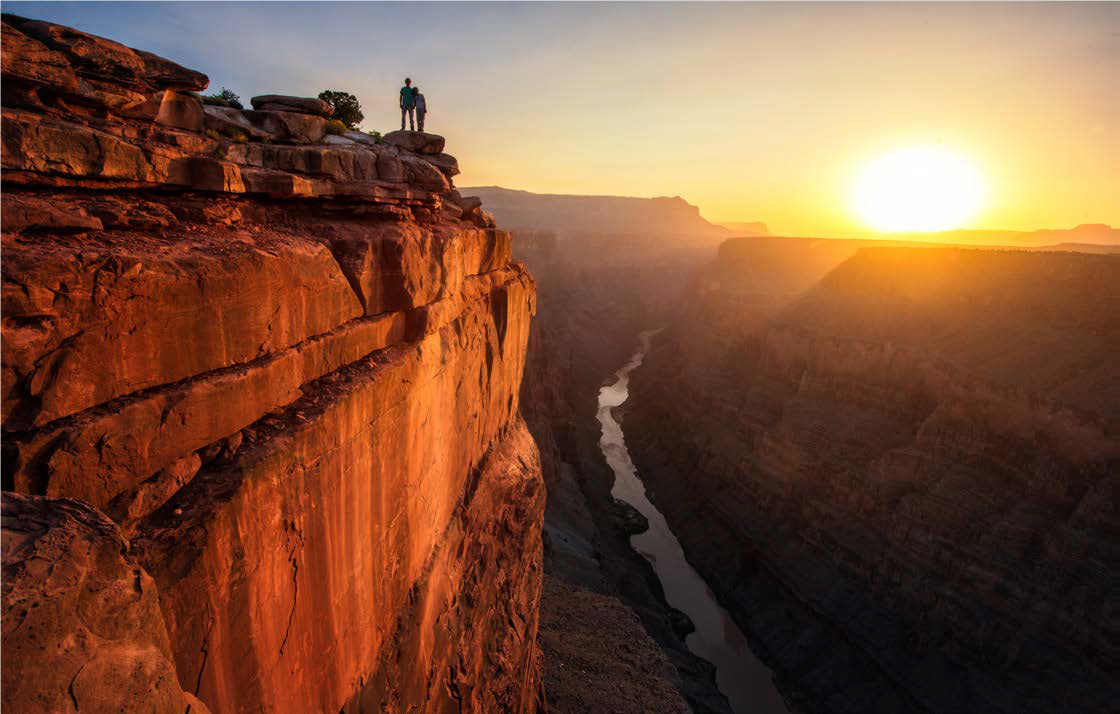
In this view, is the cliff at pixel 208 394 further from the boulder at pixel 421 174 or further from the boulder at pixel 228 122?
the boulder at pixel 421 174

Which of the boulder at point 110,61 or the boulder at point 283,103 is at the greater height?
the boulder at point 283,103

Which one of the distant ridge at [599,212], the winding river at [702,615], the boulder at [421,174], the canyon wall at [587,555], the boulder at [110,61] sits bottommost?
the winding river at [702,615]

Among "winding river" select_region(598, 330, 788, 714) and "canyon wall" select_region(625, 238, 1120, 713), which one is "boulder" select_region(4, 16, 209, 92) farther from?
"canyon wall" select_region(625, 238, 1120, 713)

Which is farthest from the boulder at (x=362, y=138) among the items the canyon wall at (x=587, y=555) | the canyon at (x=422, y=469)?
the canyon wall at (x=587, y=555)

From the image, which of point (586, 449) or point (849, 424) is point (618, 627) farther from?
point (586, 449)

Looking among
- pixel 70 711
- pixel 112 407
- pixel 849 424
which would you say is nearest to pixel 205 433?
pixel 112 407

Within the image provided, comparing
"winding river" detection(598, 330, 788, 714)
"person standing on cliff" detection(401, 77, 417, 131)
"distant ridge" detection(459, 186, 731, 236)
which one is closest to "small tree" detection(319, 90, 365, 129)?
"person standing on cliff" detection(401, 77, 417, 131)

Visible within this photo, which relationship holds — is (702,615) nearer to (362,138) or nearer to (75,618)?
(362,138)
